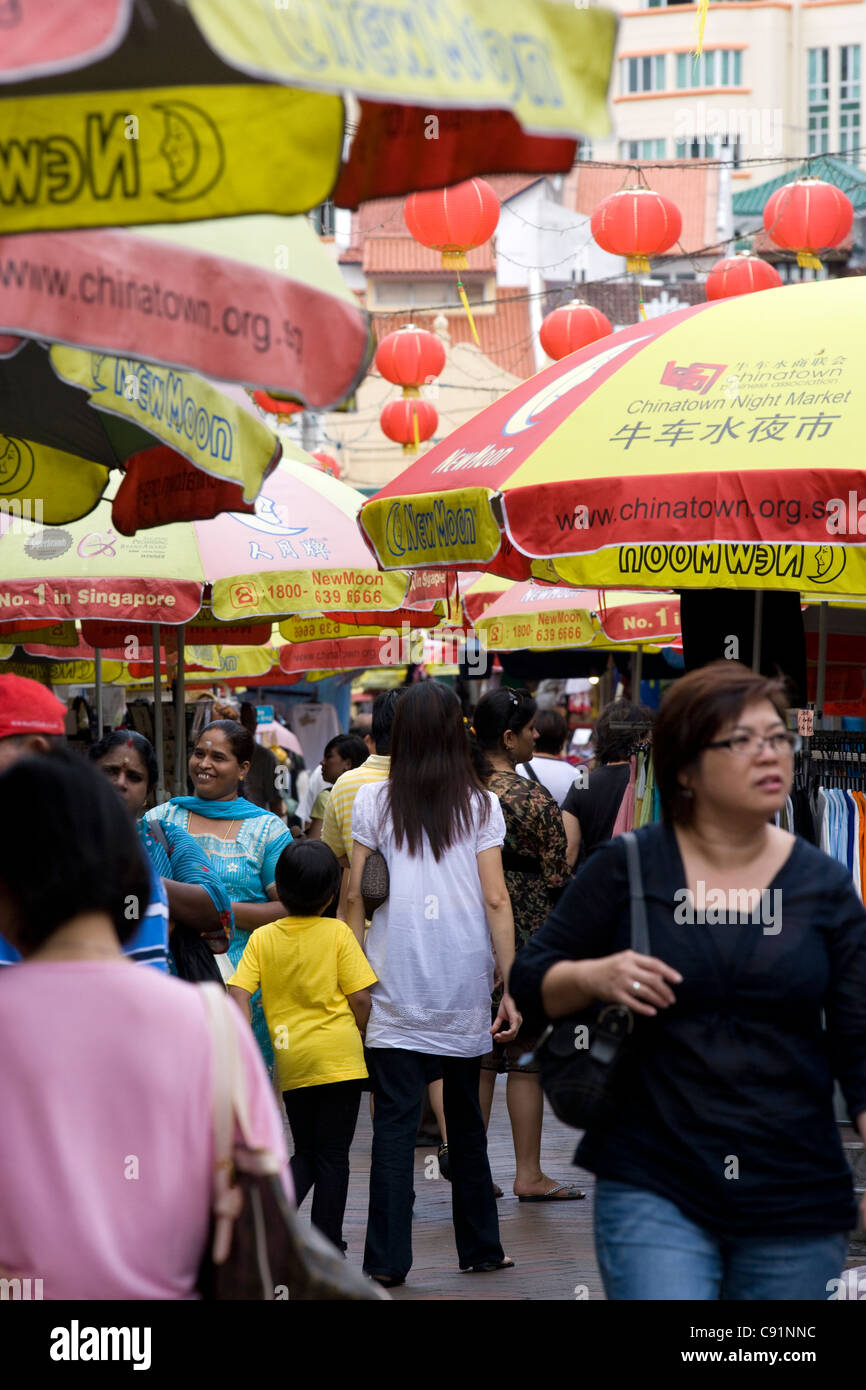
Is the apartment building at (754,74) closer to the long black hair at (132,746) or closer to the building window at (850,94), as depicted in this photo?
the building window at (850,94)

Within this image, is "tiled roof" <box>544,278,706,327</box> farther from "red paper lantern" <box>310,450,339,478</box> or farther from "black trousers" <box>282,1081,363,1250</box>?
"black trousers" <box>282,1081,363,1250</box>

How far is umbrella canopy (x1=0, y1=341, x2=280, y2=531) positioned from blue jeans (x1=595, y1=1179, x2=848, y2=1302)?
1.91 metres

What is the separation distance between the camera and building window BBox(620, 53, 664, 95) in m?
59.0

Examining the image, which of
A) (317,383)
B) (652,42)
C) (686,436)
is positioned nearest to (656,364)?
(686,436)

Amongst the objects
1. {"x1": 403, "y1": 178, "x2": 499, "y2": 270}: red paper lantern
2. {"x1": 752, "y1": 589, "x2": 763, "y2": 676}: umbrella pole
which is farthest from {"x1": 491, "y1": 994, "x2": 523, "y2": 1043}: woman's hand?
{"x1": 403, "y1": 178, "x2": 499, "y2": 270}: red paper lantern

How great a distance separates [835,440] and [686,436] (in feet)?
1.67

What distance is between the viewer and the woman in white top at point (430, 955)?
19.1ft

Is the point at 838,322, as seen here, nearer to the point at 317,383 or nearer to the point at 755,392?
the point at 755,392

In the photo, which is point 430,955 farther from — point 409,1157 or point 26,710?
point 26,710

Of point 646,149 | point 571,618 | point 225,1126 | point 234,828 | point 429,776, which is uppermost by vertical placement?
point 646,149

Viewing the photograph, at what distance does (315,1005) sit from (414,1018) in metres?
0.34

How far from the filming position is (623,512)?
545 centimetres

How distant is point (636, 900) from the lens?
3.32 meters

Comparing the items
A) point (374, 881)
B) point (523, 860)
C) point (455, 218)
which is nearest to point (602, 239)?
point (455, 218)
